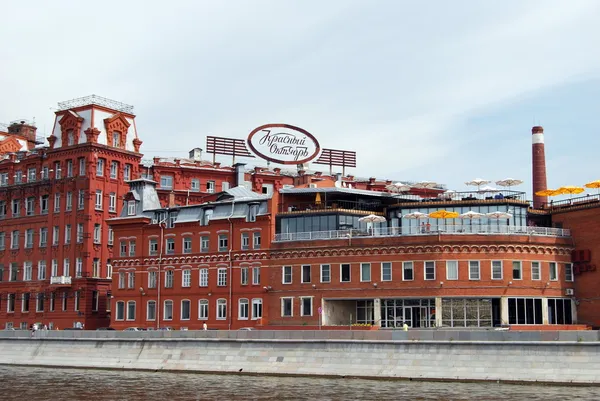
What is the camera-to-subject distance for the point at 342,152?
117m

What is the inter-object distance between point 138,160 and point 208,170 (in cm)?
1165

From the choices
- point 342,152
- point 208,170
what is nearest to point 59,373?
point 208,170

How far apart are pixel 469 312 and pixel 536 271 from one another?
7129 millimetres

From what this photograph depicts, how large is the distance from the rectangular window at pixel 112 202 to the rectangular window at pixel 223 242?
766 inches

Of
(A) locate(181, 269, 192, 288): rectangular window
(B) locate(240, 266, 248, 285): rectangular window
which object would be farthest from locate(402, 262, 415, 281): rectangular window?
(A) locate(181, 269, 192, 288): rectangular window

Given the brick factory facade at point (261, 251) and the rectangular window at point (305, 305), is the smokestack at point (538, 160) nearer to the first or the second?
the brick factory facade at point (261, 251)

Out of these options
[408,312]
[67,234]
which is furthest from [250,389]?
[67,234]

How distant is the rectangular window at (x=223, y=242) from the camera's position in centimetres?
8612

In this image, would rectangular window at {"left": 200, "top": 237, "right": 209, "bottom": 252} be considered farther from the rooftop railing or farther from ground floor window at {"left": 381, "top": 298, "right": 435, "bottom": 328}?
ground floor window at {"left": 381, "top": 298, "right": 435, "bottom": 328}

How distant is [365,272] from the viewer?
3100 inches

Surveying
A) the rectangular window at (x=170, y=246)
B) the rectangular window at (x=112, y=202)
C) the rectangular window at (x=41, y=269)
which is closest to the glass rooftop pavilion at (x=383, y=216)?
the rectangular window at (x=170, y=246)

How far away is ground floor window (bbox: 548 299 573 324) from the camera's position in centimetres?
7744

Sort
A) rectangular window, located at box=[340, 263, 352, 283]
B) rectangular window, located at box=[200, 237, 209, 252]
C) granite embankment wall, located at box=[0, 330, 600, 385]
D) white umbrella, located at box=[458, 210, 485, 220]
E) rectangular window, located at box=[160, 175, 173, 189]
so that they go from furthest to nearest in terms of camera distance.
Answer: rectangular window, located at box=[160, 175, 173, 189] < rectangular window, located at box=[200, 237, 209, 252] < rectangular window, located at box=[340, 263, 352, 283] < white umbrella, located at box=[458, 210, 485, 220] < granite embankment wall, located at box=[0, 330, 600, 385]

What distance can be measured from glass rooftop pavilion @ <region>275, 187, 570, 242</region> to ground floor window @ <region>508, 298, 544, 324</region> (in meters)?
5.94
